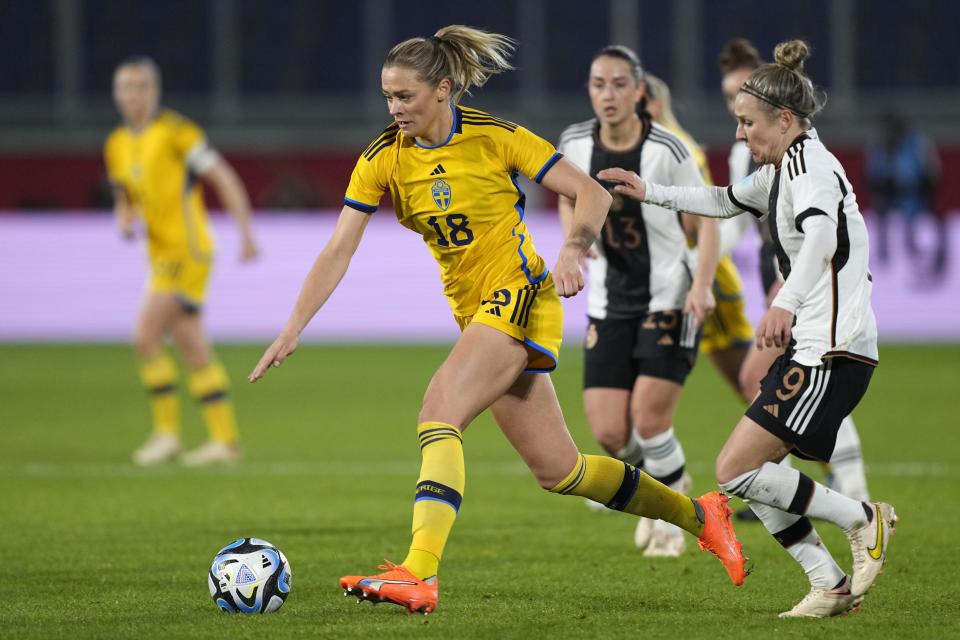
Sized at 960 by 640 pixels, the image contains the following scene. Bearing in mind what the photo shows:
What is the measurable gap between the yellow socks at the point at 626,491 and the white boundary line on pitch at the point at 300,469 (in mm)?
3630

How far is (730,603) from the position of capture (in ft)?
16.6

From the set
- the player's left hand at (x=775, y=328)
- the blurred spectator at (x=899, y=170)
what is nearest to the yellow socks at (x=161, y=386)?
the player's left hand at (x=775, y=328)

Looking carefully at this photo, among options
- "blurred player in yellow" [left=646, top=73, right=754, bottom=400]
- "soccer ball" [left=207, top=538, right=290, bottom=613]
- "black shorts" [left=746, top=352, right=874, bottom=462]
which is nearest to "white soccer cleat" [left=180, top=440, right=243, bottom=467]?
"blurred player in yellow" [left=646, top=73, right=754, bottom=400]

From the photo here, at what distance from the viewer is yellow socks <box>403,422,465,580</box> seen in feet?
14.7

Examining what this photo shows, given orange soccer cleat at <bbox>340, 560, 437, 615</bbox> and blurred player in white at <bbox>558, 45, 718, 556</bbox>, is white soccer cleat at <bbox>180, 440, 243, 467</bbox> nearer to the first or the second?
blurred player in white at <bbox>558, 45, 718, 556</bbox>

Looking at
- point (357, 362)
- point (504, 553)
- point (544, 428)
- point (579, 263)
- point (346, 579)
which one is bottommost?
point (357, 362)

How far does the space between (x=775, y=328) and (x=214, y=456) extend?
5.71m

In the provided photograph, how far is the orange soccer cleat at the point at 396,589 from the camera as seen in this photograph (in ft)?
14.1

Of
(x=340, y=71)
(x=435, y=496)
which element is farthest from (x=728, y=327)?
(x=340, y=71)

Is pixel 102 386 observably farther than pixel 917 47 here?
No

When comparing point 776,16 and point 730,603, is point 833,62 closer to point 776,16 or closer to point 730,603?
point 776,16

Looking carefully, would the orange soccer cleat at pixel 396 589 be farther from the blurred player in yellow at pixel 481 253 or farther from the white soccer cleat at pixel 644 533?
the white soccer cleat at pixel 644 533

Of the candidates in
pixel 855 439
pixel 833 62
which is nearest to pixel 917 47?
pixel 833 62

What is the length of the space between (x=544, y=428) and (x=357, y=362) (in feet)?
35.0
